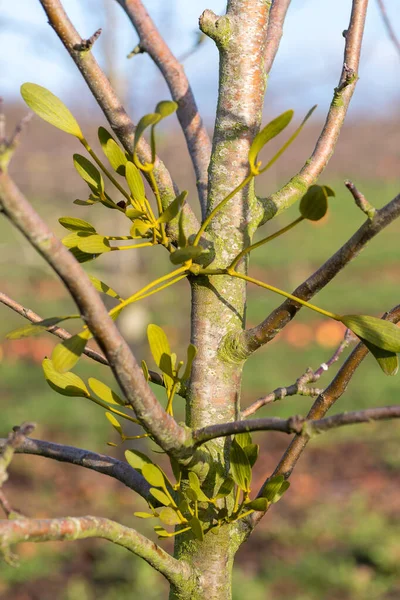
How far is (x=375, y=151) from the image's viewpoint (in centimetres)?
3159

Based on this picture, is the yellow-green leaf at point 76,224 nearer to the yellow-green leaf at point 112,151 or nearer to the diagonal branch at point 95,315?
the yellow-green leaf at point 112,151

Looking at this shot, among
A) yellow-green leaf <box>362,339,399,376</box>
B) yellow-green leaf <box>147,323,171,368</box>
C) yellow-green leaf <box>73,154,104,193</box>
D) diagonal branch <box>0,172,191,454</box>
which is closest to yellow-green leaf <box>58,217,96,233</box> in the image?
yellow-green leaf <box>73,154,104,193</box>

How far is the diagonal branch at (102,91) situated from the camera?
679mm

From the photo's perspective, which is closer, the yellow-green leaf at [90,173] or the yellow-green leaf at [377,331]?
the yellow-green leaf at [377,331]

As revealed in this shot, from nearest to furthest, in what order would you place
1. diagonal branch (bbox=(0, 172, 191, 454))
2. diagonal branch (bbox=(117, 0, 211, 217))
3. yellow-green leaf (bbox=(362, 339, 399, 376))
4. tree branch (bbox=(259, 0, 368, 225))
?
diagonal branch (bbox=(0, 172, 191, 454)), yellow-green leaf (bbox=(362, 339, 399, 376)), tree branch (bbox=(259, 0, 368, 225)), diagonal branch (bbox=(117, 0, 211, 217))

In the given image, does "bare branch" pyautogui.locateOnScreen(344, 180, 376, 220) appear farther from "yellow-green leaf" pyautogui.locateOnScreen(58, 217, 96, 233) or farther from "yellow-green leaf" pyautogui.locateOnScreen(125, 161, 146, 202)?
"yellow-green leaf" pyautogui.locateOnScreen(58, 217, 96, 233)

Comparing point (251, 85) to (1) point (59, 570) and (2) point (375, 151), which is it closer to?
(1) point (59, 570)

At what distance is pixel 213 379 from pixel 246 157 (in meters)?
0.28

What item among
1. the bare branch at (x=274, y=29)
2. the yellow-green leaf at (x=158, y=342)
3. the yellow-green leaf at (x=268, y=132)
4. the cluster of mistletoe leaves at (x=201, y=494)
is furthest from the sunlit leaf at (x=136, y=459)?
the bare branch at (x=274, y=29)

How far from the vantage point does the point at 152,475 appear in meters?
0.70

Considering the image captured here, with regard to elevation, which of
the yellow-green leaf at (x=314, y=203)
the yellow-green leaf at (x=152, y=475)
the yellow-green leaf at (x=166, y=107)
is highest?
the yellow-green leaf at (x=166, y=107)

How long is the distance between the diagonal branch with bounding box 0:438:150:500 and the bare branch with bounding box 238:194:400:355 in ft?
0.68

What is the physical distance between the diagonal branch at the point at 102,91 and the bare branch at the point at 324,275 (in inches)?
5.8

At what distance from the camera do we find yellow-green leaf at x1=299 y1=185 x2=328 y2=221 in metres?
0.58
